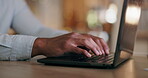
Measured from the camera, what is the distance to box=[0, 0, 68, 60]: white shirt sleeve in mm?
1074

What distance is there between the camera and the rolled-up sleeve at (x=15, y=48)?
107cm

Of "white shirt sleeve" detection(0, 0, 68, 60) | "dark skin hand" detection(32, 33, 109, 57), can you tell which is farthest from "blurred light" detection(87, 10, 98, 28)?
"dark skin hand" detection(32, 33, 109, 57)

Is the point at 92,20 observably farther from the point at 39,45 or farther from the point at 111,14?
the point at 39,45

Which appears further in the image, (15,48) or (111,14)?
(111,14)

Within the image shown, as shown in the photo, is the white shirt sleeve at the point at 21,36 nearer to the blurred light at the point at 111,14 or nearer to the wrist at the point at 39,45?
the wrist at the point at 39,45

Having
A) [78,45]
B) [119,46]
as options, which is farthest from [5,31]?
[119,46]

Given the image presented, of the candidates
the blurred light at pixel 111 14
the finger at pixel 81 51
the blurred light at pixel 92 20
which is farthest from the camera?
the blurred light at pixel 92 20

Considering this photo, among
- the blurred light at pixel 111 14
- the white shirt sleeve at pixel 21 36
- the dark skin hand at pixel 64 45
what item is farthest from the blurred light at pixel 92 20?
the dark skin hand at pixel 64 45

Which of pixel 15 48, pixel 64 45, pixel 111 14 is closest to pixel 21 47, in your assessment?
pixel 15 48

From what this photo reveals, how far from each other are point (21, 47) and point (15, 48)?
21 millimetres

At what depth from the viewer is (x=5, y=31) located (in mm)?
1629

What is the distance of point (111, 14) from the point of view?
3.98m

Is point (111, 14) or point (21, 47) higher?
point (111, 14)

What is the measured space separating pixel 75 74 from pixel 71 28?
11.1 feet
